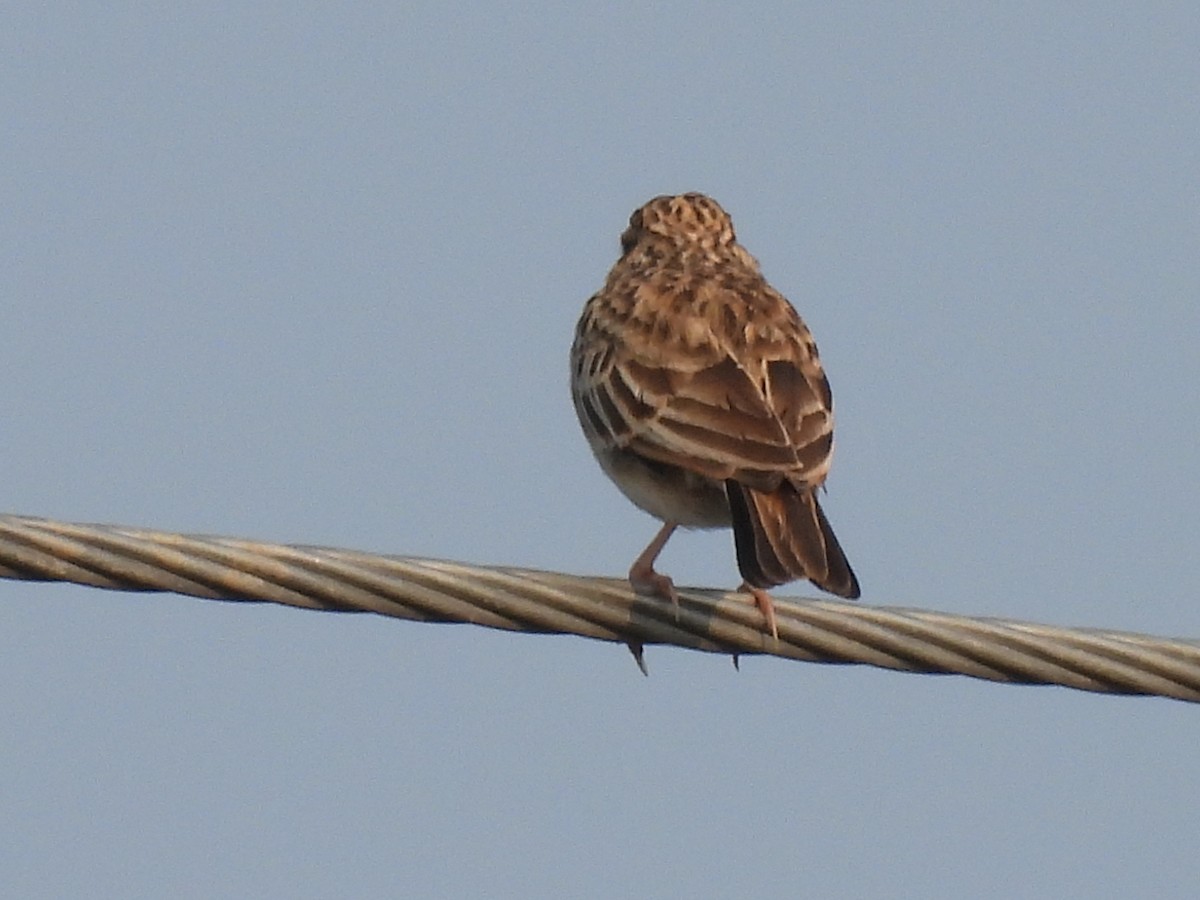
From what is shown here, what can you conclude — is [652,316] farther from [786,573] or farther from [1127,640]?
[1127,640]

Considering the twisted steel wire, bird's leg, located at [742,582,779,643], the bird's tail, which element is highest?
the bird's tail

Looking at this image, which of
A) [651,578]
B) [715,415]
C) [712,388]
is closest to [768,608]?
[651,578]

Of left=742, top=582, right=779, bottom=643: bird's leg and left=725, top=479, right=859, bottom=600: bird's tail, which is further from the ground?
left=725, top=479, right=859, bottom=600: bird's tail

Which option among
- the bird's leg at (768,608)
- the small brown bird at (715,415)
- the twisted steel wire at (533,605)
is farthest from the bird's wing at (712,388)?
the twisted steel wire at (533,605)

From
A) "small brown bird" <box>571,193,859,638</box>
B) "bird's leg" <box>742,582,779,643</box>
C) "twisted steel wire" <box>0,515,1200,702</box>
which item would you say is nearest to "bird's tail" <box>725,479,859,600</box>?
"small brown bird" <box>571,193,859,638</box>

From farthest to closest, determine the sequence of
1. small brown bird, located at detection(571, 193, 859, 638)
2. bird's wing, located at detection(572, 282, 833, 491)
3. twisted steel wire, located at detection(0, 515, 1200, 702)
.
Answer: bird's wing, located at detection(572, 282, 833, 491) → small brown bird, located at detection(571, 193, 859, 638) → twisted steel wire, located at detection(0, 515, 1200, 702)

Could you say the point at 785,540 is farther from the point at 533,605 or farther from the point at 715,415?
the point at 533,605

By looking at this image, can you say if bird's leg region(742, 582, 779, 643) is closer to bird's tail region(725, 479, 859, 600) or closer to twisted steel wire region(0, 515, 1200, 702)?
twisted steel wire region(0, 515, 1200, 702)
